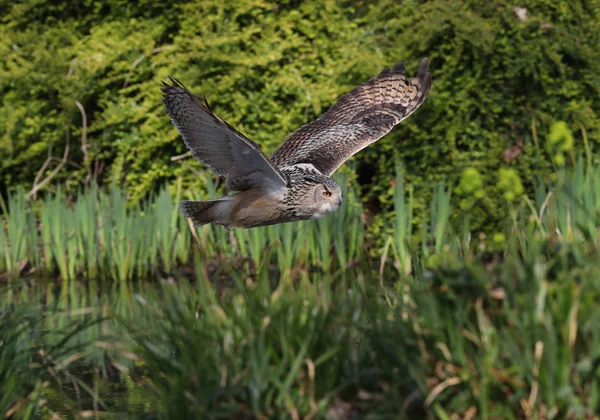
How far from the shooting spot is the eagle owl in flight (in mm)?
5379

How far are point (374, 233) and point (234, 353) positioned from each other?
5.91m

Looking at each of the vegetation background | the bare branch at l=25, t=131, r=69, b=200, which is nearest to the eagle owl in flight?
the vegetation background

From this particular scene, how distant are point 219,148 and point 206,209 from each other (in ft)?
1.84

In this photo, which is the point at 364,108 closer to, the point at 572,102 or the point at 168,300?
the point at 572,102

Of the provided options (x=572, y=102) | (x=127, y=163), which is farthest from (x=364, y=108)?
(x=127, y=163)

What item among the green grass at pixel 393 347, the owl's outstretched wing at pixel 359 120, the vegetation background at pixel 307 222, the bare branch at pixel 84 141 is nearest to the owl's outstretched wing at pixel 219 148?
the vegetation background at pixel 307 222

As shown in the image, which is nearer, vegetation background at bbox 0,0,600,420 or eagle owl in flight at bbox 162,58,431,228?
vegetation background at bbox 0,0,600,420

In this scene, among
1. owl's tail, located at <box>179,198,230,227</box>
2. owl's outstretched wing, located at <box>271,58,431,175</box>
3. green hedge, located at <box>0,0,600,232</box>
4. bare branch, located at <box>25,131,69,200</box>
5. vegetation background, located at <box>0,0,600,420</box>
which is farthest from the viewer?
bare branch, located at <box>25,131,69,200</box>

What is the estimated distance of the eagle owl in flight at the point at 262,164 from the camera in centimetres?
538

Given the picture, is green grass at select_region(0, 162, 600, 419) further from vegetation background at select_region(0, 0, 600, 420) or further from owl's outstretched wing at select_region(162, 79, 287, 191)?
owl's outstretched wing at select_region(162, 79, 287, 191)

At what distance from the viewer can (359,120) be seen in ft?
23.5

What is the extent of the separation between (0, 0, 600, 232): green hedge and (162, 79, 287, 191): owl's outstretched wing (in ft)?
10.8

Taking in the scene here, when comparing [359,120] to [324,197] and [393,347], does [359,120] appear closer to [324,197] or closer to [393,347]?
[324,197]

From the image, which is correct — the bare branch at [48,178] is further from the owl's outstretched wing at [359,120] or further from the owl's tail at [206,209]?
the owl's tail at [206,209]
